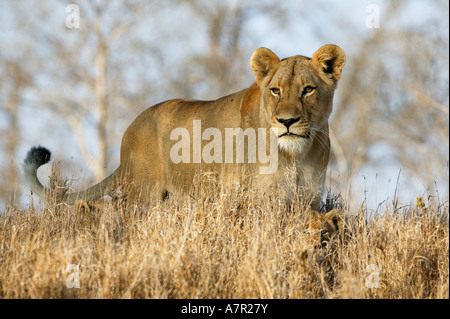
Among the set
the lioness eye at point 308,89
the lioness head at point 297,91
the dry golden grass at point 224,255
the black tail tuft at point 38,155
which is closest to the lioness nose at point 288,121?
the lioness head at point 297,91

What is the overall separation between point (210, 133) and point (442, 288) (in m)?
2.45

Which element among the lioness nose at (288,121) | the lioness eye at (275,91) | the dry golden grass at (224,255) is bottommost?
the dry golden grass at (224,255)

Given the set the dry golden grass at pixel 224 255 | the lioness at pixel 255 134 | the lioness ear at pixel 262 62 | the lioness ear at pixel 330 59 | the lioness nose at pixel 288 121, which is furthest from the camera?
the lioness ear at pixel 262 62

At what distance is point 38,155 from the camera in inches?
226

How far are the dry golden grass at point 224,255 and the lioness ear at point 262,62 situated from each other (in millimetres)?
1008

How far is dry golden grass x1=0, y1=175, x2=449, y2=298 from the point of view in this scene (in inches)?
141

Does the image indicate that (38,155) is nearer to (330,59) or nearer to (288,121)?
(288,121)

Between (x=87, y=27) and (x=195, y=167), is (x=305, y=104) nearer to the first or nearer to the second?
(x=195, y=167)

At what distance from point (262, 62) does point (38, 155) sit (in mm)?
2025

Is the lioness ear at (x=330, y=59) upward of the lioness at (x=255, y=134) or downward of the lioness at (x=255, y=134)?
upward

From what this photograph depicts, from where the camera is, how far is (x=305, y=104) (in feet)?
16.2

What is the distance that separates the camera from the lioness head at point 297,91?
4.85 meters

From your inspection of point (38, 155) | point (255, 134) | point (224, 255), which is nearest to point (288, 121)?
point (255, 134)

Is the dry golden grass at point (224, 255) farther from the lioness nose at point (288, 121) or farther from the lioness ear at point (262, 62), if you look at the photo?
the lioness ear at point (262, 62)
